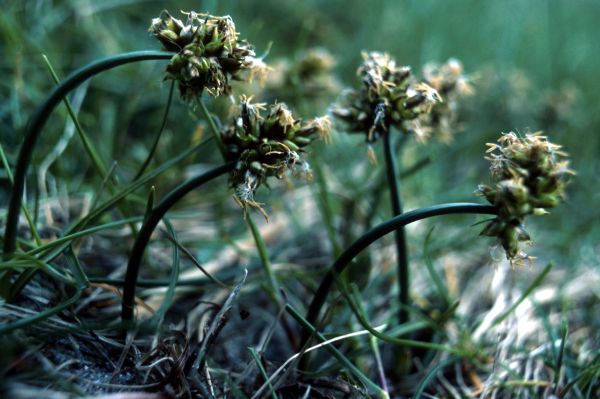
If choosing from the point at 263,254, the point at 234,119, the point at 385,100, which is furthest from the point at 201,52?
the point at 263,254

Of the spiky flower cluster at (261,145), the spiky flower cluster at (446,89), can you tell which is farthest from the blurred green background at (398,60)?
the spiky flower cluster at (261,145)

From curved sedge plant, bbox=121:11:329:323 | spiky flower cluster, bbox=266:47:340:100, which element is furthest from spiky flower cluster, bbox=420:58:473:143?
curved sedge plant, bbox=121:11:329:323

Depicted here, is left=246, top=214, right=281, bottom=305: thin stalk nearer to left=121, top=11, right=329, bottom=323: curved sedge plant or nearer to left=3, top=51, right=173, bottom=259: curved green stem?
left=121, top=11, right=329, bottom=323: curved sedge plant

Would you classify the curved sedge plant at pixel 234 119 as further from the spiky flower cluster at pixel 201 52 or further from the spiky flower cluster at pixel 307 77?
the spiky flower cluster at pixel 307 77

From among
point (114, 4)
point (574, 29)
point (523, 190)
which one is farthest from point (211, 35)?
point (574, 29)

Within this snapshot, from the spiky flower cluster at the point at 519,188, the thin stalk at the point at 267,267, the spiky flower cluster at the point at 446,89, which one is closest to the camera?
the spiky flower cluster at the point at 519,188
